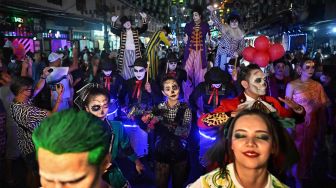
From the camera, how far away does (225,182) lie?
7.59 ft

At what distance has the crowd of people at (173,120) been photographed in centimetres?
164

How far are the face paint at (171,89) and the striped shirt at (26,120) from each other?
1588 mm

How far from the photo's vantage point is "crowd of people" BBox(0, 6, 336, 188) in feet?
5.38

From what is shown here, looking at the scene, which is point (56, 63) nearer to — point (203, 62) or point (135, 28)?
point (135, 28)

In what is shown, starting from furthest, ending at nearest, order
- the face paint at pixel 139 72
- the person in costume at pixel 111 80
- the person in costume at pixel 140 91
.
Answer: the person in costume at pixel 111 80
the face paint at pixel 139 72
the person in costume at pixel 140 91

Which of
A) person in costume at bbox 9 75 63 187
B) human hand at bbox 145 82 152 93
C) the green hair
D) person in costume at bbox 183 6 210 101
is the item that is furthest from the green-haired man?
person in costume at bbox 183 6 210 101

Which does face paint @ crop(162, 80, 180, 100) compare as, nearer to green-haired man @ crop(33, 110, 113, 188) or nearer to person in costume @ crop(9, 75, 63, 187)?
person in costume @ crop(9, 75, 63, 187)

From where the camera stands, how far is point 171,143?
439 cm

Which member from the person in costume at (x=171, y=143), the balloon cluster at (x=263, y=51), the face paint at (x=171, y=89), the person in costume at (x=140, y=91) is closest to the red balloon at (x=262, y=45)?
→ the balloon cluster at (x=263, y=51)

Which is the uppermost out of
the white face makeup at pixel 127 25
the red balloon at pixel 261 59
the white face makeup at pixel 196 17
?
the white face makeup at pixel 196 17

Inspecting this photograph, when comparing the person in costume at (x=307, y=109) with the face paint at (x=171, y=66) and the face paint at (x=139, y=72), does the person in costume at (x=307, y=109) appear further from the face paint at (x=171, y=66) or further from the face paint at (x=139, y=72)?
the face paint at (x=171, y=66)

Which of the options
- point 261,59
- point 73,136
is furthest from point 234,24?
point 73,136

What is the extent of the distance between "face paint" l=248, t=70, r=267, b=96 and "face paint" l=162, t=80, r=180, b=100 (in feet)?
3.54

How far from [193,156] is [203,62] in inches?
139
